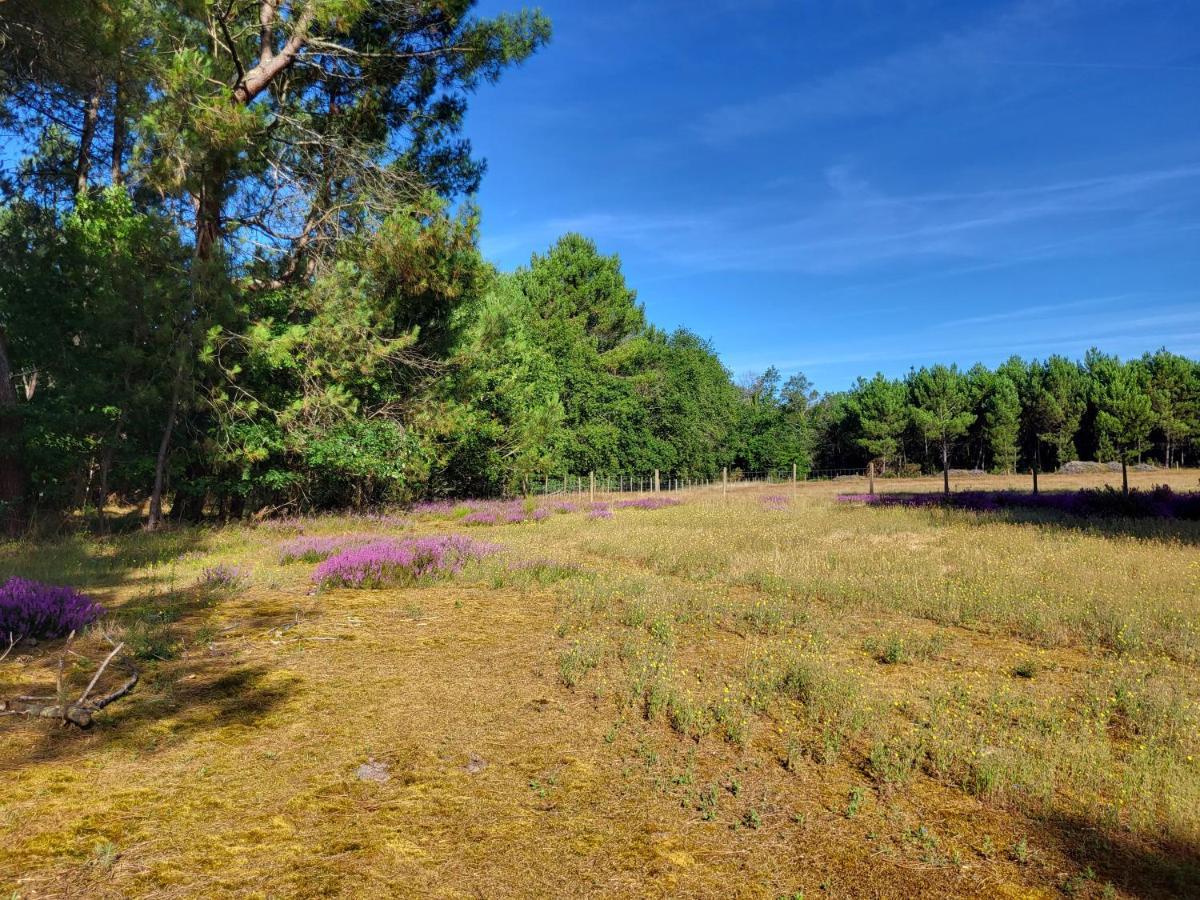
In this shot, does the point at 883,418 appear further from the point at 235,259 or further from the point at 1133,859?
the point at 1133,859

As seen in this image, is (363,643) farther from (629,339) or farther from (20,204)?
(629,339)

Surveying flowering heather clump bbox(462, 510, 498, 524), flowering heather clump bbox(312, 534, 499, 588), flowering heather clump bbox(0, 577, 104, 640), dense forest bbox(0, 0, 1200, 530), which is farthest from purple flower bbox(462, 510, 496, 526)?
flowering heather clump bbox(0, 577, 104, 640)

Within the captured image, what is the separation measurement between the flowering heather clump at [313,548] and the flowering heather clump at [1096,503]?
58.7 ft

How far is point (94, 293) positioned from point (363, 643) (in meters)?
11.7

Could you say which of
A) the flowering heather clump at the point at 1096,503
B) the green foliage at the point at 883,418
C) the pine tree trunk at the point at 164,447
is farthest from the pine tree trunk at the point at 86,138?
the green foliage at the point at 883,418

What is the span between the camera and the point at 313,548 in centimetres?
1173

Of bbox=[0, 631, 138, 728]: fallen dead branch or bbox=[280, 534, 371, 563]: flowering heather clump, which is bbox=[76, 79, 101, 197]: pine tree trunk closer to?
bbox=[280, 534, 371, 563]: flowering heather clump

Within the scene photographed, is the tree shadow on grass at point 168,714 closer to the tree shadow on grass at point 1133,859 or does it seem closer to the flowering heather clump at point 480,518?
the tree shadow on grass at point 1133,859

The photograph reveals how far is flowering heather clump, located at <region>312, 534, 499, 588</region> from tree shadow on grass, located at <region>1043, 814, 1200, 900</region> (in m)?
8.70

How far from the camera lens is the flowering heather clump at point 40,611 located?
19.3 ft

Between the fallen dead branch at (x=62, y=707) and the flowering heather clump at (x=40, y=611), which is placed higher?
the flowering heather clump at (x=40, y=611)

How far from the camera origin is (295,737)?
164 inches

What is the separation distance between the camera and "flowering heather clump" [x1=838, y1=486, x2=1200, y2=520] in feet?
53.0

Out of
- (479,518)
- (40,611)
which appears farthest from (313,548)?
(479,518)
